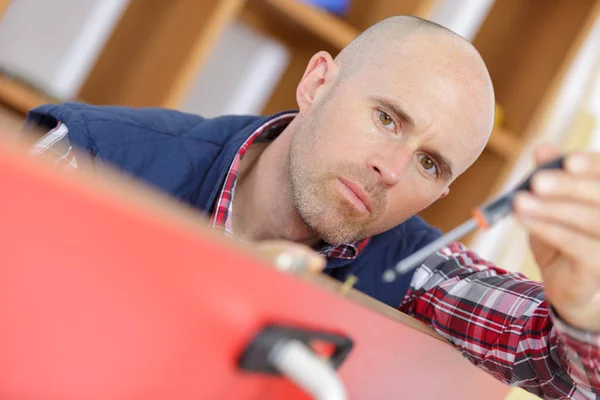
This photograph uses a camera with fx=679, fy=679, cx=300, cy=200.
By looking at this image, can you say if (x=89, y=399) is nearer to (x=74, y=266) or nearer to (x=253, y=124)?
(x=74, y=266)

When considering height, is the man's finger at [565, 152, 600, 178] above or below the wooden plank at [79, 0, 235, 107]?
above

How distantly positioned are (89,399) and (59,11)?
1.59 meters

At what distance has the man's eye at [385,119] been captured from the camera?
1107 millimetres

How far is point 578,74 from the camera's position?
7.74 feet

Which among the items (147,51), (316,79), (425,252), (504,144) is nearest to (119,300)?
(425,252)

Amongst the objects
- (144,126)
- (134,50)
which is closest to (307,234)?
(144,126)

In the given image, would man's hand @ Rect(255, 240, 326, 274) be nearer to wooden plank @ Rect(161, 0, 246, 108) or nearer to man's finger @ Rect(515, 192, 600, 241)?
man's finger @ Rect(515, 192, 600, 241)

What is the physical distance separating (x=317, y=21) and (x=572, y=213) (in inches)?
53.3

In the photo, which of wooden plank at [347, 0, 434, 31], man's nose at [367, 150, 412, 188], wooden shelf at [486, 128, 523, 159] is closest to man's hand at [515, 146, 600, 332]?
man's nose at [367, 150, 412, 188]

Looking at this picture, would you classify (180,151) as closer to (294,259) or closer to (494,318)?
(494,318)

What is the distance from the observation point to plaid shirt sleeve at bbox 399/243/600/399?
761 mm

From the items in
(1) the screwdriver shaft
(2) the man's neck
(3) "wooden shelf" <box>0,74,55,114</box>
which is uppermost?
(1) the screwdriver shaft

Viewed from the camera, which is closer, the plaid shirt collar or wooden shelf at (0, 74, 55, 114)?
the plaid shirt collar

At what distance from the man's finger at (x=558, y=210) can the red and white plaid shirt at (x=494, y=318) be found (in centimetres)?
18
